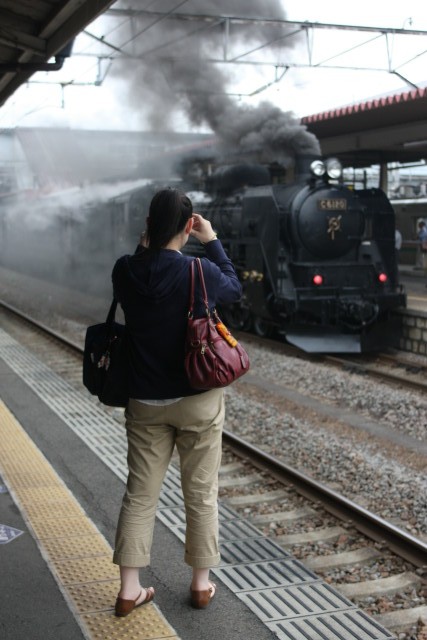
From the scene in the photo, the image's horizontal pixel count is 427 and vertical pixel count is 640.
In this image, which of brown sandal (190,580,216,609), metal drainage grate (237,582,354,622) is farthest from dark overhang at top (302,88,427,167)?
brown sandal (190,580,216,609)

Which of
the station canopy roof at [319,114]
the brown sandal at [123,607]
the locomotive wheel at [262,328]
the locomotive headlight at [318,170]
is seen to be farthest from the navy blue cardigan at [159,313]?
the locomotive wheel at [262,328]

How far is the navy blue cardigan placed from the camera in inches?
111

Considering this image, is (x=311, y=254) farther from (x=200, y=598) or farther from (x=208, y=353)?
(x=208, y=353)

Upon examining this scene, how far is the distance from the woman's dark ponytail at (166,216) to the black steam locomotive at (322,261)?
836 centimetres

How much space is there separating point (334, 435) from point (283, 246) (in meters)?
5.06

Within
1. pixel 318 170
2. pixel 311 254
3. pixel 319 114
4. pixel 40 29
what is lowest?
pixel 311 254

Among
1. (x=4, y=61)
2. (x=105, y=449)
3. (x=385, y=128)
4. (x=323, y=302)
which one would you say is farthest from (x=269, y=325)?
(x=105, y=449)

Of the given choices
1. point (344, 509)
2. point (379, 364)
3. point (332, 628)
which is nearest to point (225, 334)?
point (332, 628)

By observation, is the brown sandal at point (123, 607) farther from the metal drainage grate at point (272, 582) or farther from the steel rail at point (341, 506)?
the steel rail at point (341, 506)

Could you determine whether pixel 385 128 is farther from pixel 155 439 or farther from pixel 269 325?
pixel 155 439

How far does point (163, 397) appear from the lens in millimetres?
2838

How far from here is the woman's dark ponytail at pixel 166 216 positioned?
284 cm

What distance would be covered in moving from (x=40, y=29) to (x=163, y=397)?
206 inches

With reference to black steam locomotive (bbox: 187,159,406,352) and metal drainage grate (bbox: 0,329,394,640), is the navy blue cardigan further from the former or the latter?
black steam locomotive (bbox: 187,159,406,352)
